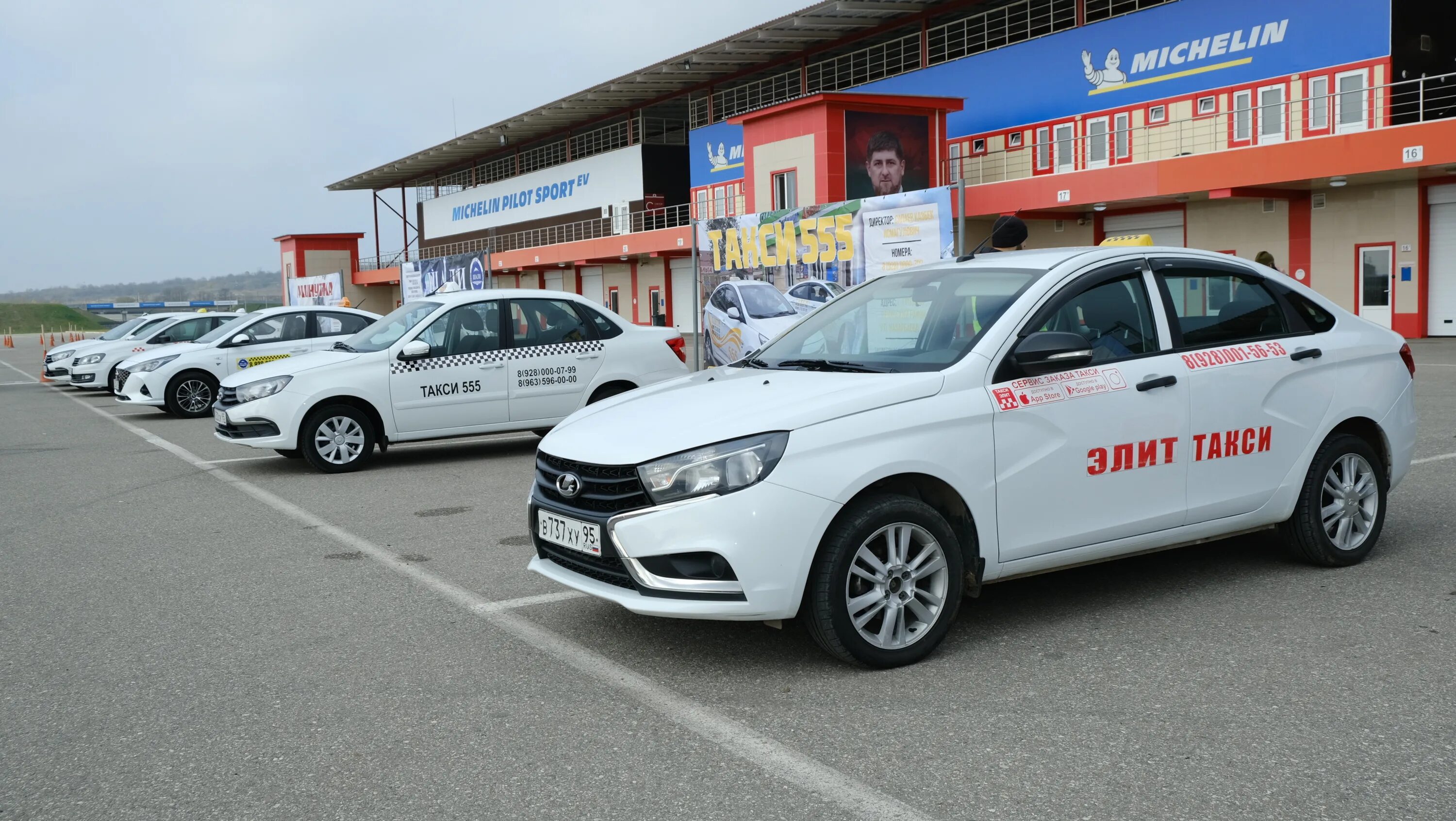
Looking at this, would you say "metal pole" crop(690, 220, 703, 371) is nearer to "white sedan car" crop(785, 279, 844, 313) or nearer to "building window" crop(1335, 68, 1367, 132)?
"white sedan car" crop(785, 279, 844, 313)

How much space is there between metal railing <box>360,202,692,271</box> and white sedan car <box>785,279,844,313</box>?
2618 cm

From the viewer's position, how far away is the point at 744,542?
4.36 metres

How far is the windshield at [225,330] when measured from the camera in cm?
1733

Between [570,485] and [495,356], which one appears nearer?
[570,485]

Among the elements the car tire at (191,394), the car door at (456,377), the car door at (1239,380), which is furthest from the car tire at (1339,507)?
the car tire at (191,394)

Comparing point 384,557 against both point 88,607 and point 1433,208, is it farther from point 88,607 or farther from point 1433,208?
point 1433,208

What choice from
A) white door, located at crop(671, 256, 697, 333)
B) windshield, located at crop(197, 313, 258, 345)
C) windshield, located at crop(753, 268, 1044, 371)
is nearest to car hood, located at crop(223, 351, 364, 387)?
windshield, located at crop(753, 268, 1044, 371)

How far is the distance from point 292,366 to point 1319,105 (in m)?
25.1

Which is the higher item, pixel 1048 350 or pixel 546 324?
pixel 546 324

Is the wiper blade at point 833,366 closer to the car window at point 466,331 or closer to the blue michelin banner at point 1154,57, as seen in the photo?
the car window at point 466,331

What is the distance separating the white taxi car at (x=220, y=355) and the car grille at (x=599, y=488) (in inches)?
463

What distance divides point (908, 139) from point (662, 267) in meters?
21.0

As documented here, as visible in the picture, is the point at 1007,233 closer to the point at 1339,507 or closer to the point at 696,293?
the point at 1339,507

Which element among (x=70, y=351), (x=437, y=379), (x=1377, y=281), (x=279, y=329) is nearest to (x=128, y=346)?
(x=70, y=351)
